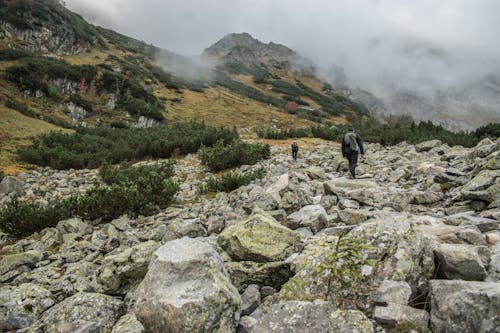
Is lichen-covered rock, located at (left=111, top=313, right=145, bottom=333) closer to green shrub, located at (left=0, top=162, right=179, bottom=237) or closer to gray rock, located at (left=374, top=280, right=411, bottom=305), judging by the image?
gray rock, located at (left=374, top=280, right=411, bottom=305)

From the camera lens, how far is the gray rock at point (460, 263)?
8.89ft

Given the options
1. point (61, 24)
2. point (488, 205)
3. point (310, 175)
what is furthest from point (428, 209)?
point (61, 24)

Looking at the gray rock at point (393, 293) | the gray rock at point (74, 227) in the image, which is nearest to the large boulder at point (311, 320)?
the gray rock at point (393, 293)

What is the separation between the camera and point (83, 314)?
10.9 feet

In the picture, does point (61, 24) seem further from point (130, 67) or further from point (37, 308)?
point (37, 308)

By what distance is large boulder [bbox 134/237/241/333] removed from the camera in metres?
2.63

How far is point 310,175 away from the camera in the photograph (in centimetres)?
1063

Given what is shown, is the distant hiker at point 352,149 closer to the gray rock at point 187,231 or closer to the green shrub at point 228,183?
the green shrub at point 228,183

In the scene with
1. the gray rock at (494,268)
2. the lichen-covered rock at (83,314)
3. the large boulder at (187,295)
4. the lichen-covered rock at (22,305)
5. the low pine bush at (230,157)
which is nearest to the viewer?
the large boulder at (187,295)

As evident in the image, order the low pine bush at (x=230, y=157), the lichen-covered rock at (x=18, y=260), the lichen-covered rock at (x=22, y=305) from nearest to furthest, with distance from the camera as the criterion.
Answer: the lichen-covered rock at (x=22, y=305) < the lichen-covered rock at (x=18, y=260) < the low pine bush at (x=230, y=157)

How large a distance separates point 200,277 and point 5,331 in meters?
2.67

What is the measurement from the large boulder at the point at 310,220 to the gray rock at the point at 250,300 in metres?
1.86

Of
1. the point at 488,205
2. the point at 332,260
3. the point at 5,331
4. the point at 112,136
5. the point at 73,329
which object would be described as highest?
the point at 488,205

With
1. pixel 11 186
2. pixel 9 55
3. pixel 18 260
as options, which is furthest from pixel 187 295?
pixel 9 55
